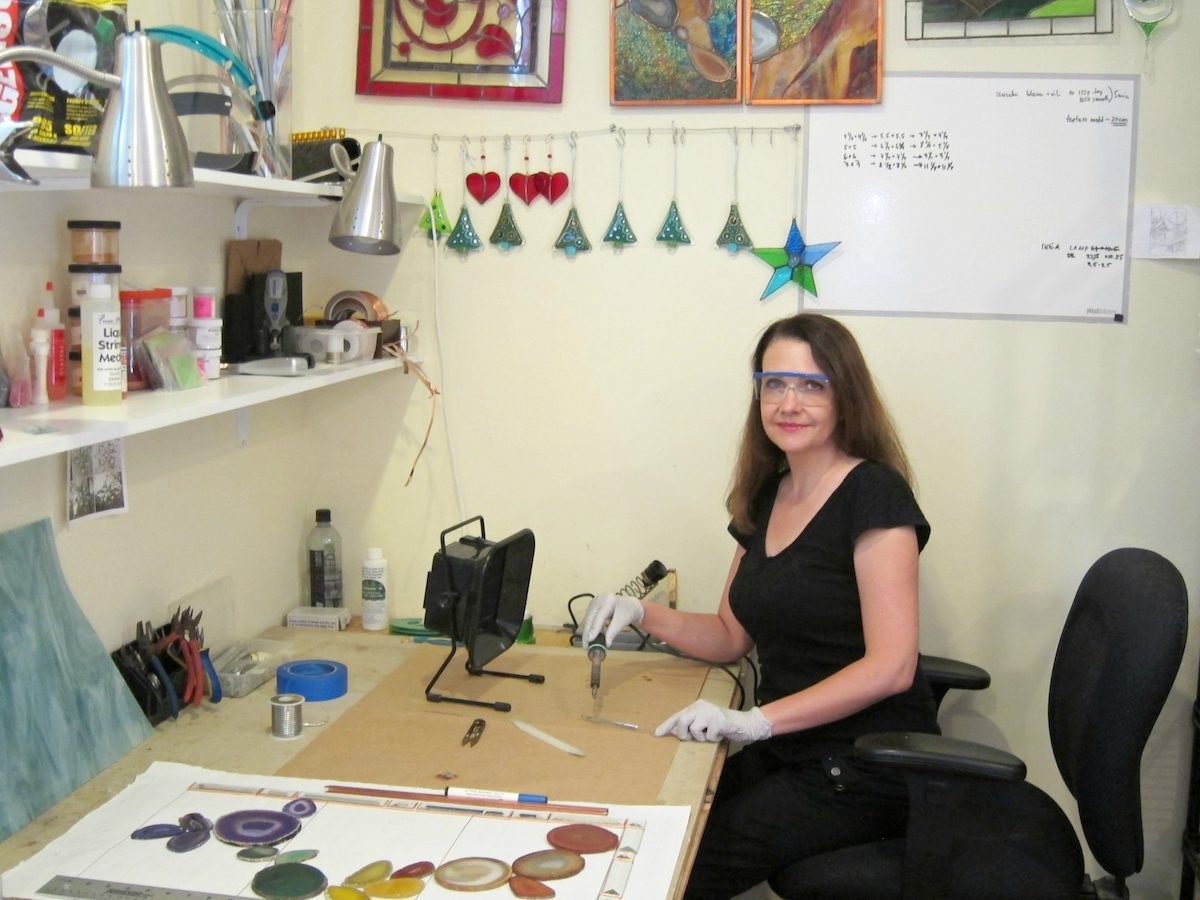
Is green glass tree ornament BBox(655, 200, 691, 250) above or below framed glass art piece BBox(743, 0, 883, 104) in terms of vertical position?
below

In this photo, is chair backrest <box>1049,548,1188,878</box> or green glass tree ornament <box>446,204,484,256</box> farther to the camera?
green glass tree ornament <box>446,204,484,256</box>

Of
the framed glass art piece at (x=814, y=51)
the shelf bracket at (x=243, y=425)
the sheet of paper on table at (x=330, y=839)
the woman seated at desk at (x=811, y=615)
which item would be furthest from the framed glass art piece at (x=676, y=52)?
the sheet of paper on table at (x=330, y=839)

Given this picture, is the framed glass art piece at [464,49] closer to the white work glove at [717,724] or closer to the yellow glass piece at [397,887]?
the white work glove at [717,724]

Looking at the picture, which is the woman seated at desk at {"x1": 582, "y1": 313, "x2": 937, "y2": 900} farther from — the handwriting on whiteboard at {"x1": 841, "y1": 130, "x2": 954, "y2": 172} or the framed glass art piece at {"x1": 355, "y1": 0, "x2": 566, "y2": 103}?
the framed glass art piece at {"x1": 355, "y1": 0, "x2": 566, "y2": 103}

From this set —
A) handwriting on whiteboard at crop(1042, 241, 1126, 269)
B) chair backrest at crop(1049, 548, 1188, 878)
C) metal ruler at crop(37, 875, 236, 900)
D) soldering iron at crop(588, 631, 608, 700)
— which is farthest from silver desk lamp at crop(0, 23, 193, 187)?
handwriting on whiteboard at crop(1042, 241, 1126, 269)

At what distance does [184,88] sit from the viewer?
208cm

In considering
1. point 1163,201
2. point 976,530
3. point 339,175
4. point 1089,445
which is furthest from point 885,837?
point 339,175

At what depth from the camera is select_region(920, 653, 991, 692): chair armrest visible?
91.4 inches

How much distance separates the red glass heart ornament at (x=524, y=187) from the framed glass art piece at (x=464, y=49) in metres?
0.15

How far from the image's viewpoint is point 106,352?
173 centimetres

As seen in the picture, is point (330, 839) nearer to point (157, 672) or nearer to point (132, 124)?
point (157, 672)

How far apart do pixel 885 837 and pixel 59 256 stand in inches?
61.0

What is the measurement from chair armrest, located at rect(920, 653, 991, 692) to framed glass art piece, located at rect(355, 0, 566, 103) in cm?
131

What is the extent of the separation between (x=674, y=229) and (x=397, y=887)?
1432 mm
